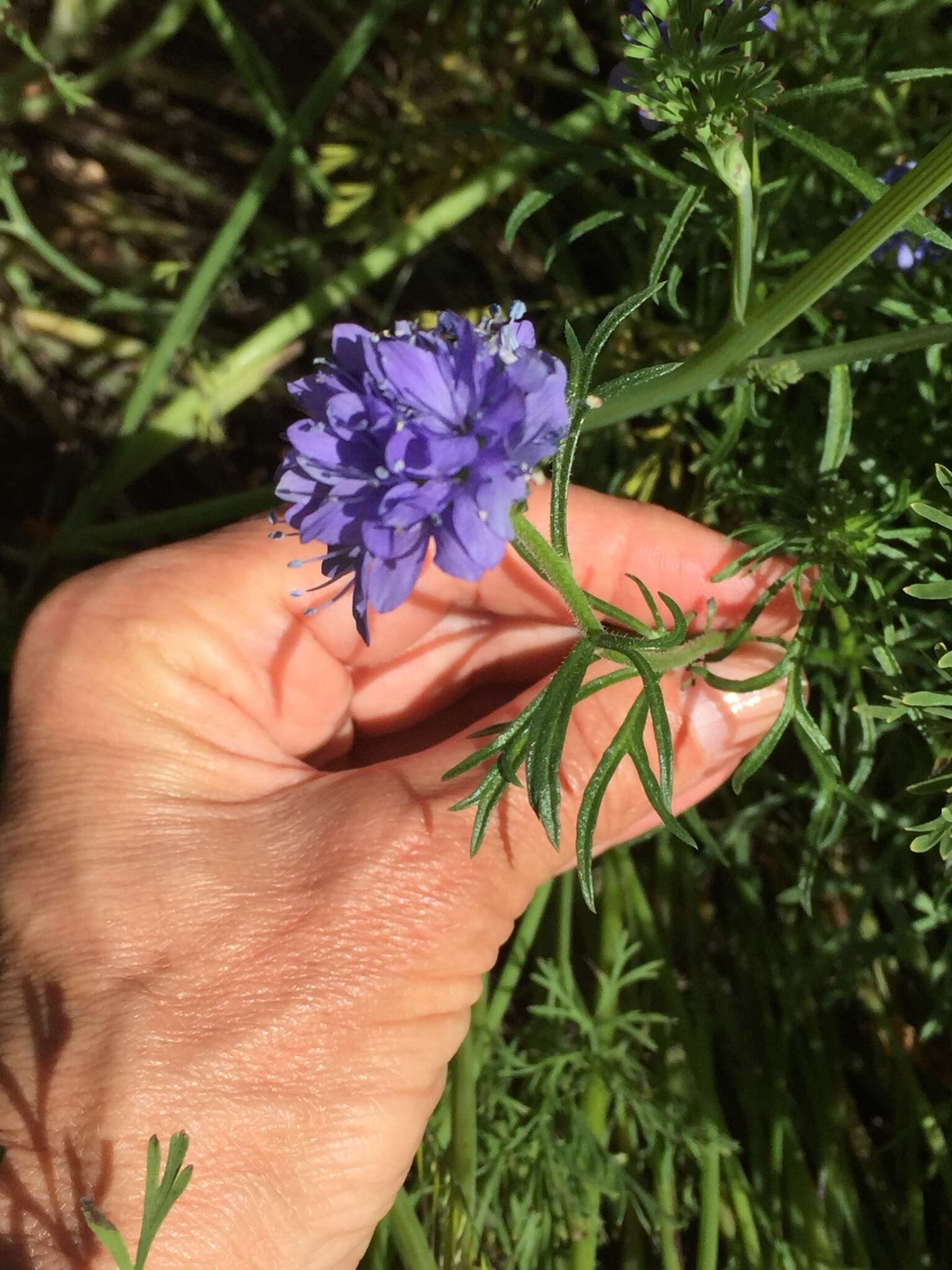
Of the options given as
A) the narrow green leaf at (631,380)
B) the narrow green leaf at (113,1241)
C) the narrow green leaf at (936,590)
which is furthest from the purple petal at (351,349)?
the narrow green leaf at (113,1241)

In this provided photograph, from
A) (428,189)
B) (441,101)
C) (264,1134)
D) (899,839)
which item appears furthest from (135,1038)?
(441,101)

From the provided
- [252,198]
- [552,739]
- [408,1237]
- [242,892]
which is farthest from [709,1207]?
[252,198]

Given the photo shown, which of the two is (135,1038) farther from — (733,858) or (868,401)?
(868,401)

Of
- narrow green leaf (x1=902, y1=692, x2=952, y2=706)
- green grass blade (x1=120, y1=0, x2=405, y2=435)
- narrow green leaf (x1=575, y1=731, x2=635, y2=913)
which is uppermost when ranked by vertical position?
green grass blade (x1=120, y1=0, x2=405, y2=435)

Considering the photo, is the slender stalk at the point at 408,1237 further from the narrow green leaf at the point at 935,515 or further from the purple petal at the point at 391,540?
the narrow green leaf at the point at 935,515

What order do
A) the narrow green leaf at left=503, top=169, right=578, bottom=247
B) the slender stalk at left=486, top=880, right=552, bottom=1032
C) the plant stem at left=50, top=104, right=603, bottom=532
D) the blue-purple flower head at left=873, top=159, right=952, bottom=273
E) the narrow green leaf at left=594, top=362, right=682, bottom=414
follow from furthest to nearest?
the plant stem at left=50, top=104, right=603, bottom=532 → the slender stalk at left=486, top=880, right=552, bottom=1032 → the blue-purple flower head at left=873, top=159, right=952, bottom=273 → the narrow green leaf at left=503, top=169, right=578, bottom=247 → the narrow green leaf at left=594, top=362, right=682, bottom=414

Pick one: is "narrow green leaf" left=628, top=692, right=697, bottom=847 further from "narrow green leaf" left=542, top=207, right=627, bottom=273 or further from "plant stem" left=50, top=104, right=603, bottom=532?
"plant stem" left=50, top=104, right=603, bottom=532

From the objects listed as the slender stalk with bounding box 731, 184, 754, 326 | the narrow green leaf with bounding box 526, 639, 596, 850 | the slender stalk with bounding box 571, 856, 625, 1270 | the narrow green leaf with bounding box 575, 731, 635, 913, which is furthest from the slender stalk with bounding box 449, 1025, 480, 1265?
the slender stalk with bounding box 731, 184, 754, 326

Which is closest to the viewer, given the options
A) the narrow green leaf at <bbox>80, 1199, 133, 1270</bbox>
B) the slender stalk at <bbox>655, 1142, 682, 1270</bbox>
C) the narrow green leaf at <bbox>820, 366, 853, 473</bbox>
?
the narrow green leaf at <bbox>80, 1199, 133, 1270</bbox>

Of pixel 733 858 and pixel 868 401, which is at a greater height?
pixel 868 401
